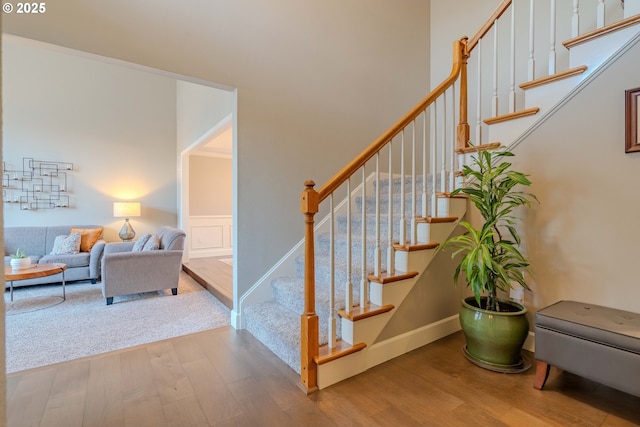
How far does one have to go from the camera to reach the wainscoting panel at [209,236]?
5.93 meters

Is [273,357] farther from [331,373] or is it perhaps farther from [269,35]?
[269,35]

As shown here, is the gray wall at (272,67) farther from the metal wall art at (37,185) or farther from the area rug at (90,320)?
the metal wall art at (37,185)

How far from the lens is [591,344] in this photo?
61.9 inches

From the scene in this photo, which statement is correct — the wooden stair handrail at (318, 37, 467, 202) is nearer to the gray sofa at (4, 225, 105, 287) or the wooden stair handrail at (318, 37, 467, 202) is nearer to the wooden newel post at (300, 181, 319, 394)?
the wooden newel post at (300, 181, 319, 394)

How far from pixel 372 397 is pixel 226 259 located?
4.51 m

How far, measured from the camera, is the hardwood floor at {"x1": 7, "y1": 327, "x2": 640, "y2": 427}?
5.10 ft

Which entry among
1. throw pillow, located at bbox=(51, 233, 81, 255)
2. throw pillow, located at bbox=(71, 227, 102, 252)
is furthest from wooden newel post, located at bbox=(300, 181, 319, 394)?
throw pillow, located at bbox=(71, 227, 102, 252)

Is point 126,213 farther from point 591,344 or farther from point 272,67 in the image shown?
point 591,344

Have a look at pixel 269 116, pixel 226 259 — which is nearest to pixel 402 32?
pixel 269 116

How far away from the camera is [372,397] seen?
1728 mm

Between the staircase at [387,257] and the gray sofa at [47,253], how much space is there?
9.81 ft

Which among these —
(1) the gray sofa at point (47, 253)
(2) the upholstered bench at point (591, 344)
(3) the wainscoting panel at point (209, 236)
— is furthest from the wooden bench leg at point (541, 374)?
(3) the wainscoting panel at point (209, 236)

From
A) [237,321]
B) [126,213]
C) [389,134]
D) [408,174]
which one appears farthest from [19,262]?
[408,174]

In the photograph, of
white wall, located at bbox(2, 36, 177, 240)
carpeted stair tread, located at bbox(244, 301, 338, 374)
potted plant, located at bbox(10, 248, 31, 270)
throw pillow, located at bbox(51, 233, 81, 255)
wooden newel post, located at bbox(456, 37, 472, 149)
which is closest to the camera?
carpeted stair tread, located at bbox(244, 301, 338, 374)
